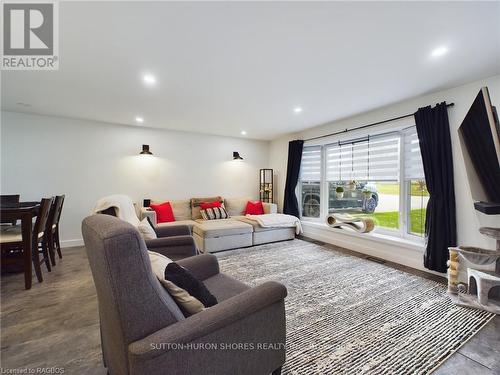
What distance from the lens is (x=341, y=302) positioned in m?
2.21

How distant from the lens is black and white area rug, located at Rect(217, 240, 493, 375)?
1.48 m

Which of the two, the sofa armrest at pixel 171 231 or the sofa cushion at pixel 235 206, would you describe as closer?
the sofa armrest at pixel 171 231

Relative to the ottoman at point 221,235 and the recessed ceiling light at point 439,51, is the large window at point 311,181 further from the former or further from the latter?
the recessed ceiling light at point 439,51

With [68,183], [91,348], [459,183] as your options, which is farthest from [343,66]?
[68,183]

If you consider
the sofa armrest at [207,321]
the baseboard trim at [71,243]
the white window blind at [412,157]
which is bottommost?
the baseboard trim at [71,243]

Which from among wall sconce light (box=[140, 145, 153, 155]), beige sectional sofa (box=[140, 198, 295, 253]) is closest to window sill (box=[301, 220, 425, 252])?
beige sectional sofa (box=[140, 198, 295, 253])

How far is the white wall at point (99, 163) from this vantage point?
12.3 ft

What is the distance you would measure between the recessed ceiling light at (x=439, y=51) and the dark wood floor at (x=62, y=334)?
239 cm

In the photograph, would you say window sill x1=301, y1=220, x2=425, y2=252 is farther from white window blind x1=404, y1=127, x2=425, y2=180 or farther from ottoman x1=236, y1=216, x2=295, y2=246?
white window blind x1=404, y1=127, x2=425, y2=180

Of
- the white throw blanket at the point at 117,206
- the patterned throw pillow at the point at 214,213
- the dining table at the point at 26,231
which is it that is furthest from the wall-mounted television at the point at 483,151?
the dining table at the point at 26,231

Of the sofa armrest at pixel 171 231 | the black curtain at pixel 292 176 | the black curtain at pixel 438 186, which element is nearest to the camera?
the black curtain at pixel 438 186

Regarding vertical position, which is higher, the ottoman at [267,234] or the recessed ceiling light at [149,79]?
the recessed ceiling light at [149,79]

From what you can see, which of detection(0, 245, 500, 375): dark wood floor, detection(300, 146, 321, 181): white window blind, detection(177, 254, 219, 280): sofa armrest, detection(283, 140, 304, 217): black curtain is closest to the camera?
detection(0, 245, 500, 375): dark wood floor

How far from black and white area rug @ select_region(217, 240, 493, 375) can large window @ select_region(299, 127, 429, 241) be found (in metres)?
0.94
